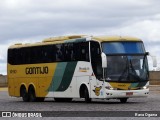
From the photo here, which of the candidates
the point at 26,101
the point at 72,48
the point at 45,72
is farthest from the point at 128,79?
the point at 26,101

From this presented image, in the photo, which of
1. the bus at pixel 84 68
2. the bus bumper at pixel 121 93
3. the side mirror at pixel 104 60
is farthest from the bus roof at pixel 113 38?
the bus bumper at pixel 121 93

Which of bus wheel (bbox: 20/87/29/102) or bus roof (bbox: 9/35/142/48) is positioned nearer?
bus roof (bbox: 9/35/142/48)

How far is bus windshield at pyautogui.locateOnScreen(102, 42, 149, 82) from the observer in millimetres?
30859

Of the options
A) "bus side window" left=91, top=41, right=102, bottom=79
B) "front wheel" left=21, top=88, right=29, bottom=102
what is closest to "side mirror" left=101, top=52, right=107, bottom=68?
"bus side window" left=91, top=41, right=102, bottom=79

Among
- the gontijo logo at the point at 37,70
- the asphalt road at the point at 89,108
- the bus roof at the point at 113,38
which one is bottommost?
the asphalt road at the point at 89,108

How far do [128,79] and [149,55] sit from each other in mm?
1532

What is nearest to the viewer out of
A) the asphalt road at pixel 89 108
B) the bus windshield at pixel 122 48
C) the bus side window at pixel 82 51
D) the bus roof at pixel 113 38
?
the asphalt road at pixel 89 108

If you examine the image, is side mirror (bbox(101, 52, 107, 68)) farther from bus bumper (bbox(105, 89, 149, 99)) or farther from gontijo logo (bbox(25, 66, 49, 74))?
gontijo logo (bbox(25, 66, 49, 74))

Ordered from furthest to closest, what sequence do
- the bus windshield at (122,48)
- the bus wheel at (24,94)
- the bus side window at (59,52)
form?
the bus wheel at (24,94)
the bus side window at (59,52)
the bus windshield at (122,48)

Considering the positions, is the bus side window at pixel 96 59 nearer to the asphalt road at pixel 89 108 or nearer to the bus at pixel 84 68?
the bus at pixel 84 68

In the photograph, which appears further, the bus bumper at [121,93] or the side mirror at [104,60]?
the bus bumper at [121,93]

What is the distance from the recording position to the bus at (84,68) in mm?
30891

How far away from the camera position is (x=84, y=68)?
32.2m

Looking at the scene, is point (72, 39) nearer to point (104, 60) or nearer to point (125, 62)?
point (125, 62)
